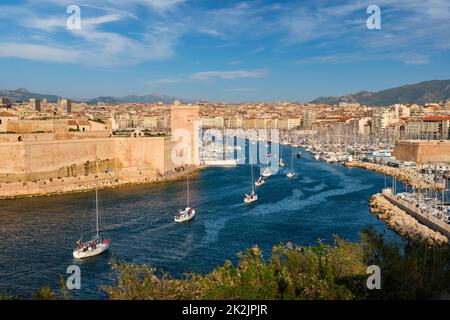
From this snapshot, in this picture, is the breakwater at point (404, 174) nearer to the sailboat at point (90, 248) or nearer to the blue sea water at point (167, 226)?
the blue sea water at point (167, 226)

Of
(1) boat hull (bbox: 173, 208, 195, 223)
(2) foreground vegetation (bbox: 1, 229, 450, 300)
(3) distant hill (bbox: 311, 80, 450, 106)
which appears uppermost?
(3) distant hill (bbox: 311, 80, 450, 106)

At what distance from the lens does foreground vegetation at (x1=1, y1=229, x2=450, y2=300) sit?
5.14 metres

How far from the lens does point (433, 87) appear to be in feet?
364

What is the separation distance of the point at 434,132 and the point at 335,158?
13.4m

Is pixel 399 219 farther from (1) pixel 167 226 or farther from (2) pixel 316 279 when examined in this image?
(2) pixel 316 279

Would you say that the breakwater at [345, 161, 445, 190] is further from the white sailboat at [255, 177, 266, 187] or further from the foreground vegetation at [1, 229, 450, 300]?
the foreground vegetation at [1, 229, 450, 300]

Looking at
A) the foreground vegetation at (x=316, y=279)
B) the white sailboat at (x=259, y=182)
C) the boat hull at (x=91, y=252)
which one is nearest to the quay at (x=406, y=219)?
the foreground vegetation at (x=316, y=279)

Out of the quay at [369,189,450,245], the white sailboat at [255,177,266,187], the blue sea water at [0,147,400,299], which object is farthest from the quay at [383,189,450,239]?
the white sailboat at [255,177,266,187]

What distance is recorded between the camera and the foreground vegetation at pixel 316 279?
5.14 m

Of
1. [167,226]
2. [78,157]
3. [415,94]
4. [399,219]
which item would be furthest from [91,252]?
[415,94]

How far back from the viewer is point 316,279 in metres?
5.34
